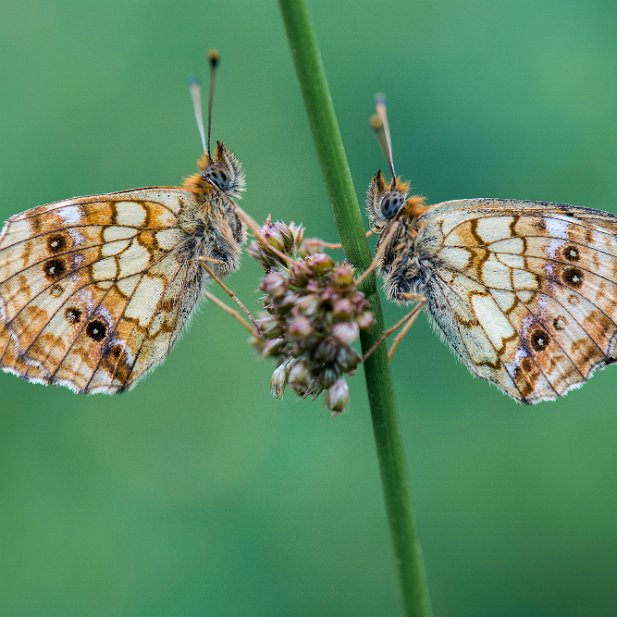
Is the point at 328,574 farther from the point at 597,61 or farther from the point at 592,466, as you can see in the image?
the point at 597,61

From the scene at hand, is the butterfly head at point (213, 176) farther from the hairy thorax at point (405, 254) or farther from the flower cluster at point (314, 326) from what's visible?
the flower cluster at point (314, 326)

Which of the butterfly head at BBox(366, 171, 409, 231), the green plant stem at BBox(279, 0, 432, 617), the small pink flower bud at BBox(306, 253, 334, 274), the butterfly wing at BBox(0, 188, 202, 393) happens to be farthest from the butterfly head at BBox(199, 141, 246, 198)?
the green plant stem at BBox(279, 0, 432, 617)

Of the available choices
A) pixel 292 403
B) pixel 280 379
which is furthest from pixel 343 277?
pixel 292 403

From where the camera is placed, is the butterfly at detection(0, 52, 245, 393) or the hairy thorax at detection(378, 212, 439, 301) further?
the butterfly at detection(0, 52, 245, 393)

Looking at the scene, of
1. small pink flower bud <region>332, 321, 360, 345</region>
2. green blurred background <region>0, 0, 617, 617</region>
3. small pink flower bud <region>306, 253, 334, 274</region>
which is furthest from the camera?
green blurred background <region>0, 0, 617, 617</region>

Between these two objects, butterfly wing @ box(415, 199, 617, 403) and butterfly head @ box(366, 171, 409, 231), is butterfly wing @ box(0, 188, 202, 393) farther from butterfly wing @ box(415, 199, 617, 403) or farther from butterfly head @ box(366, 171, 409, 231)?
butterfly wing @ box(415, 199, 617, 403)

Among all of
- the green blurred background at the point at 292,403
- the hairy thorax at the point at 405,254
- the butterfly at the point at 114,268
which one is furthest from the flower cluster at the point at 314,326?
the green blurred background at the point at 292,403

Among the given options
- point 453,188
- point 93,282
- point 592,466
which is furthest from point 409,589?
point 453,188
